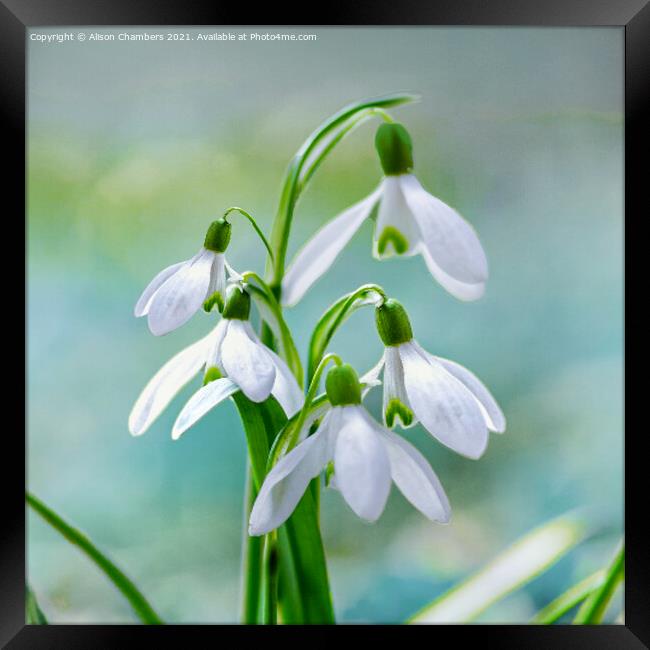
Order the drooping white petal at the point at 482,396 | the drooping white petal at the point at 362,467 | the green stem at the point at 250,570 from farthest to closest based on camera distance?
the green stem at the point at 250,570 < the drooping white petal at the point at 482,396 < the drooping white petal at the point at 362,467

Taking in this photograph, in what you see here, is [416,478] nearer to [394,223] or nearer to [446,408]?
[446,408]

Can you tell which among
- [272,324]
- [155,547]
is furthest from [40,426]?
[272,324]

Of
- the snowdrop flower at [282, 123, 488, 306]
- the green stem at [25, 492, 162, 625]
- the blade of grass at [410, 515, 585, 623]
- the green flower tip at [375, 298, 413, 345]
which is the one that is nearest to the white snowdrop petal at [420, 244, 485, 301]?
the snowdrop flower at [282, 123, 488, 306]

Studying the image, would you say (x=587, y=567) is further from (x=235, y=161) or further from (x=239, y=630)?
(x=235, y=161)

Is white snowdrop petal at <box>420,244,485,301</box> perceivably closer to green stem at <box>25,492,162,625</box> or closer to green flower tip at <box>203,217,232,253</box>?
green flower tip at <box>203,217,232,253</box>

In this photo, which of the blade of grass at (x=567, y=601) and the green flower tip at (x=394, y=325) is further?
the blade of grass at (x=567, y=601)

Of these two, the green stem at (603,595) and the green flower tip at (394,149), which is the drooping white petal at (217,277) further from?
the green stem at (603,595)

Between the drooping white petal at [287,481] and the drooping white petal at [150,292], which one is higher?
the drooping white petal at [150,292]

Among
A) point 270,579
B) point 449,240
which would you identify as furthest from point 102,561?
point 449,240

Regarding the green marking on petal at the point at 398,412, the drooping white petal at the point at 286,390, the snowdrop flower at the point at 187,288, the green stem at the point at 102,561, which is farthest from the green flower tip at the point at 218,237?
the green stem at the point at 102,561
